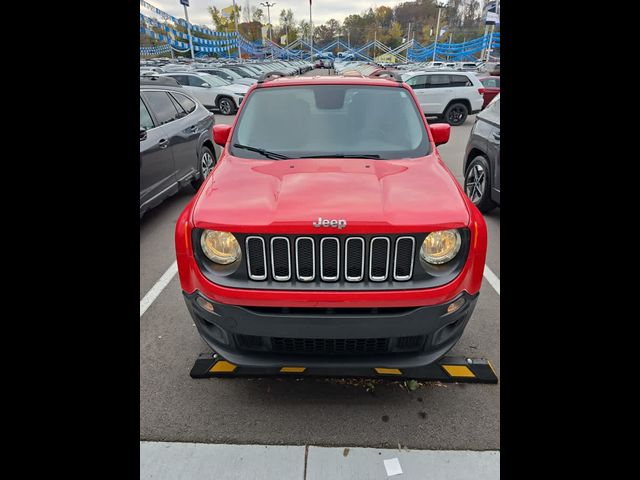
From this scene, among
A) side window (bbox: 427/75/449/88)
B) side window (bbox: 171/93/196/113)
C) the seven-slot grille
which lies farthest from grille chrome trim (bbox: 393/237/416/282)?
side window (bbox: 427/75/449/88)

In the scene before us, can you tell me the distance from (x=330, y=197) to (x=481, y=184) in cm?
401

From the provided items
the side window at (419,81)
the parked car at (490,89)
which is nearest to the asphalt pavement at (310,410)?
the side window at (419,81)

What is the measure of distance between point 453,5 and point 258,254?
77.1m

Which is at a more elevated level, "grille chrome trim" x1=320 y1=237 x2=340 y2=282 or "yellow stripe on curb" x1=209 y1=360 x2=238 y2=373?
"grille chrome trim" x1=320 y1=237 x2=340 y2=282

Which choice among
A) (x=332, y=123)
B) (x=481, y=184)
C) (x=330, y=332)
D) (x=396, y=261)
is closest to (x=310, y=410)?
(x=330, y=332)

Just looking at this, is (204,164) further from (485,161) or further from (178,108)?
(485,161)

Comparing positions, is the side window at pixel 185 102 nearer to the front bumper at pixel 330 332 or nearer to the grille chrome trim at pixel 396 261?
the front bumper at pixel 330 332

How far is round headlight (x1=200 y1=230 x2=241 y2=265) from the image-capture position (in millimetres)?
2012

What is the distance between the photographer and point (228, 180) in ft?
7.86

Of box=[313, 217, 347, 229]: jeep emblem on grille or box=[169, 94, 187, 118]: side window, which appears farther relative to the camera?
box=[169, 94, 187, 118]: side window

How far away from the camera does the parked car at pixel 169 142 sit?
480cm

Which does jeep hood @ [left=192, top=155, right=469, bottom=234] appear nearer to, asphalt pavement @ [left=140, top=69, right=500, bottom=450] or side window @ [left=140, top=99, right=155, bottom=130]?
asphalt pavement @ [left=140, top=69, right=500, bottom=450]

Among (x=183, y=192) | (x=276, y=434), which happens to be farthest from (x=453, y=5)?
(x=276, y=434)

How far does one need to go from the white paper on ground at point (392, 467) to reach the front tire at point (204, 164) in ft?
17.4
